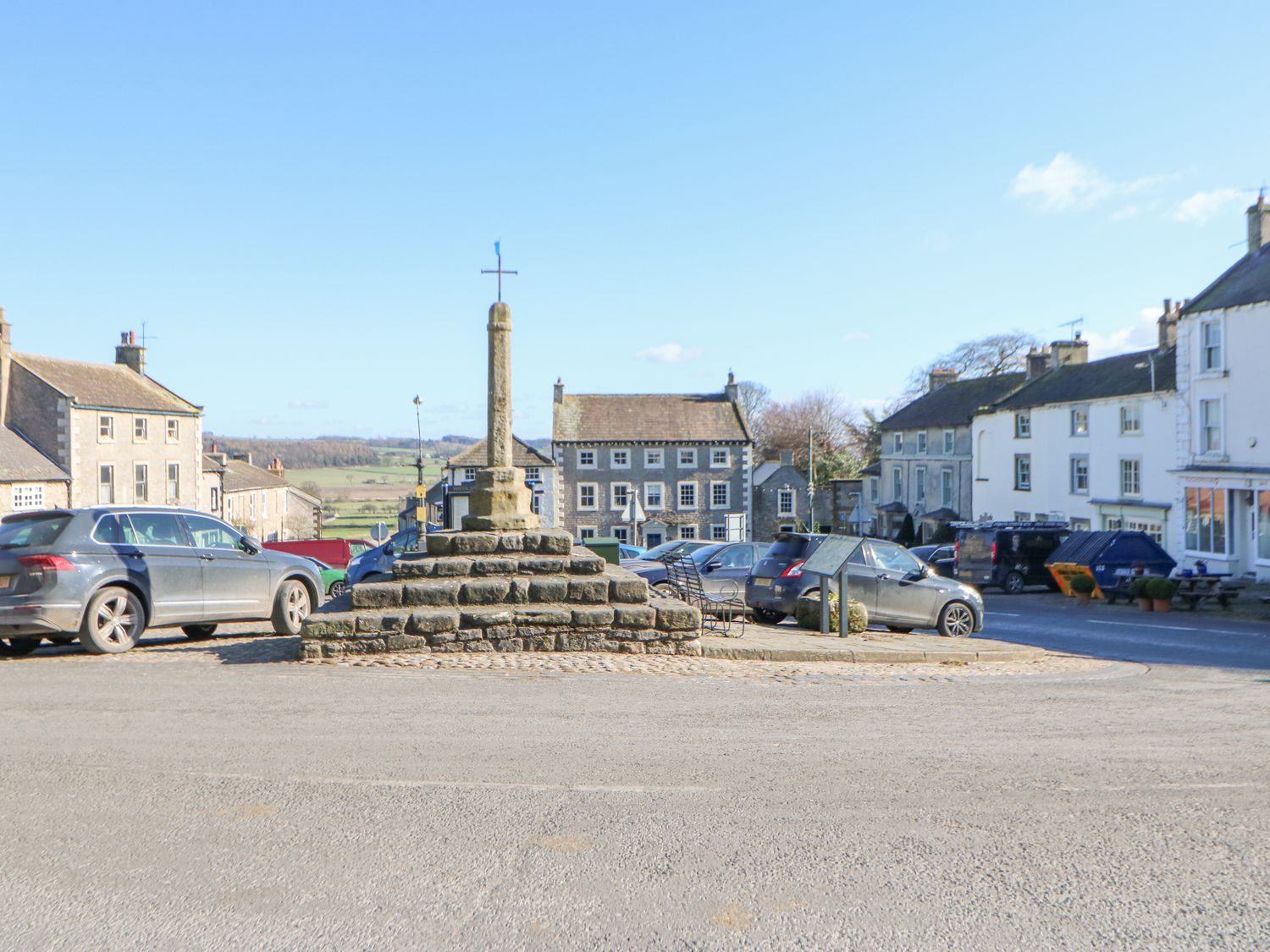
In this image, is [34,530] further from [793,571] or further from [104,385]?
[104,385]

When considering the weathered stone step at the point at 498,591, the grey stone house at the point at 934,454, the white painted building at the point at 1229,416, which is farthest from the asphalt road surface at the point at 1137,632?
the grey stone house at the point at 934,454

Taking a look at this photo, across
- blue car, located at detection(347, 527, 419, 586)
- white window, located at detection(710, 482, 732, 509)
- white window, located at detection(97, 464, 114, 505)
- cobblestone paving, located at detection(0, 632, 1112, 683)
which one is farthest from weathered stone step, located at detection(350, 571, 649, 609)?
white window, located at detection(710, 482, 732, 509)

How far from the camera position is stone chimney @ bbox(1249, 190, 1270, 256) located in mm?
32844

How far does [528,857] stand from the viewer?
5156mm

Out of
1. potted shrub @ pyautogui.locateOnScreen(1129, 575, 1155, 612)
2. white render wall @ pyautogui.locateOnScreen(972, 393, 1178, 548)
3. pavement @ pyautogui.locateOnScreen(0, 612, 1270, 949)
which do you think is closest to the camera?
pavement @ pyautogui.locateOnScreen(0, 612, 1270, 949)

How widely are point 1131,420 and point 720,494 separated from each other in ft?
100.0

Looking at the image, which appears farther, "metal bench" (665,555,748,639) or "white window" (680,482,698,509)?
"white window" (680,482,698,509)

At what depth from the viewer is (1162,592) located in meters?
25.4

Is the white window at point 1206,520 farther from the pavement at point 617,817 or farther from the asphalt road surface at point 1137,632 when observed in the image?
the pavement at point 617,817

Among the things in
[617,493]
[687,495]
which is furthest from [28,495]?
[687,495]

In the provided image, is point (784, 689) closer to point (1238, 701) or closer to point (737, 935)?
point (1238, 701)

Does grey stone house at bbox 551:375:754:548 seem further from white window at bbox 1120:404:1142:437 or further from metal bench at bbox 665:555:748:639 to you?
metal bench at bbox 665:555:748:639

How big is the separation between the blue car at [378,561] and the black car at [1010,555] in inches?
757

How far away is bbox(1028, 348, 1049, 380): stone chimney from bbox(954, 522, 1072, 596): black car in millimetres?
16238
